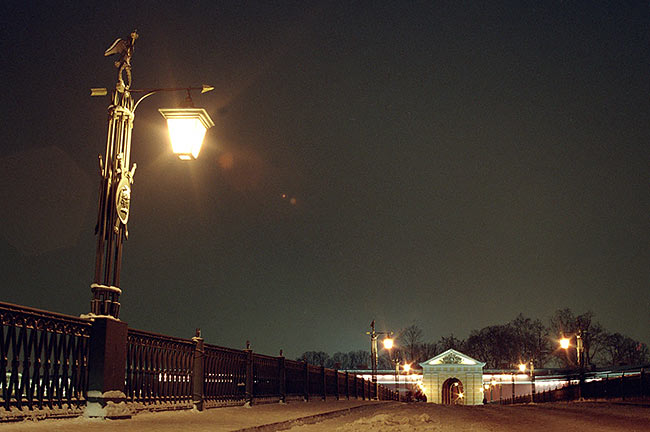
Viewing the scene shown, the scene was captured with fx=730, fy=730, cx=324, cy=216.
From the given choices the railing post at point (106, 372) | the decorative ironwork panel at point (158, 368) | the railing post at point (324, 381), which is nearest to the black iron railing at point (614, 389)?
the railing post at point (324, 381)

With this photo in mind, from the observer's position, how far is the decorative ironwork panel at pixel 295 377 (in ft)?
69.7

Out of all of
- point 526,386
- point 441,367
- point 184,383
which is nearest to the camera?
point 184,383

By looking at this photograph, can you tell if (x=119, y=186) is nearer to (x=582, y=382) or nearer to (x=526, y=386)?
(x=582, y=382)

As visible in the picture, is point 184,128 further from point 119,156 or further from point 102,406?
point 102,406

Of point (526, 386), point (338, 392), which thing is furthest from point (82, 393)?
point (526, 386)

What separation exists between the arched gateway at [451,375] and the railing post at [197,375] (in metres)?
101

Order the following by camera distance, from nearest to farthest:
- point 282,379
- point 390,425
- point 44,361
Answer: point 44,361 → point 390,425 → point 282,379

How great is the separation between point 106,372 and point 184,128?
3.72 m

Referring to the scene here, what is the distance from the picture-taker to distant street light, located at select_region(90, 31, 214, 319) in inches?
396

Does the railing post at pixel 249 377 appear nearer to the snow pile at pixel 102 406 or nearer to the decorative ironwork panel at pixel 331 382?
the snow pile at pixel 102 406

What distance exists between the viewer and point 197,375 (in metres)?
13.8

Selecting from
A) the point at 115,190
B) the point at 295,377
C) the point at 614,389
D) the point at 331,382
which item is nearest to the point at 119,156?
the point at 115,190

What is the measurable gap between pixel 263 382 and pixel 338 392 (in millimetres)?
11309

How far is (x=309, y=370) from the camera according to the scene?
79.7ft
